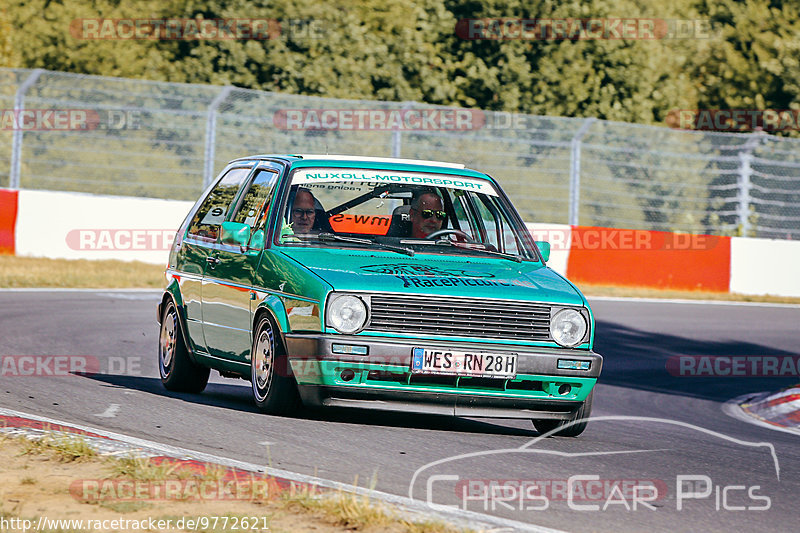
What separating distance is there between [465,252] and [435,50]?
30947mm

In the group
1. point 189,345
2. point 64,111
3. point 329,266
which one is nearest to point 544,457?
point 329,266

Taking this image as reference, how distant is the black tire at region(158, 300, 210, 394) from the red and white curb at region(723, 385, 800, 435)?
4.22m

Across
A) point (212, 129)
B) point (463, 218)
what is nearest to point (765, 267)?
point (212, 129)

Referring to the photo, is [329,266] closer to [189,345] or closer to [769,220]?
[189,345]

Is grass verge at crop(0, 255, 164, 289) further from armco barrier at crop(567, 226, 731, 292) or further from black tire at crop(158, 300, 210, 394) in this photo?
black tire at crop(158, 300, 210, 394)

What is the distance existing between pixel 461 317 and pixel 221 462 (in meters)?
1.84

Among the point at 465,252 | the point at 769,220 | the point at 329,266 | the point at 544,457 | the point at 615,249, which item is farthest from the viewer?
the point at 769,220

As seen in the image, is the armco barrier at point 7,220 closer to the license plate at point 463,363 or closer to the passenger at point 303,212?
the passenger at point 303,212

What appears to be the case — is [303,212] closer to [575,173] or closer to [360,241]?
[360,241]

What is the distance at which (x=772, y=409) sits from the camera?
36.3 feet

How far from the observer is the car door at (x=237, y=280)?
27.8 feet

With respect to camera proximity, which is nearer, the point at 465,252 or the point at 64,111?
the point at 465,252

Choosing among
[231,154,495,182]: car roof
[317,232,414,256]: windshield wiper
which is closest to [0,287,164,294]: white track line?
[231,154,495,182]: car roof

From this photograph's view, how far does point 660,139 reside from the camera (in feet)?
81.6
